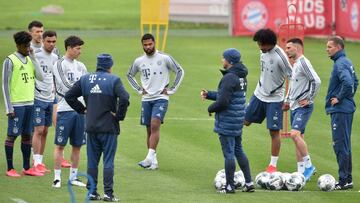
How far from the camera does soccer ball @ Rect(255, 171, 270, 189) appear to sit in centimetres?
1833

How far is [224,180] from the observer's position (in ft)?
59.2

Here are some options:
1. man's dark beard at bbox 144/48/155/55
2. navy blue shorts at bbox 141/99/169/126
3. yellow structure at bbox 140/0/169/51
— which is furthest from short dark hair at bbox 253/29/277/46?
yellow structure at bbox 140/0/169/51

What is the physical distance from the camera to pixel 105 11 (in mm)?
54094

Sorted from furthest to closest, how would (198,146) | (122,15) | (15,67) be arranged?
1. (122,15)
2. (198,146)
3. (15,67)

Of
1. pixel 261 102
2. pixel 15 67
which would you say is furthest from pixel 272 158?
pixel 15 67

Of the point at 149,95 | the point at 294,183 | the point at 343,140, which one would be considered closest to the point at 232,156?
the point at 294,183

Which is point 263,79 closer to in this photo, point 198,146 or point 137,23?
point 198,146

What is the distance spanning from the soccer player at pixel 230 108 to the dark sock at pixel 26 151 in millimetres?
3370

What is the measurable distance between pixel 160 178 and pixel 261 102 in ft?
7.37

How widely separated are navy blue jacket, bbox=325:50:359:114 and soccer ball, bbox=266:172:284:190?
4.52 ft

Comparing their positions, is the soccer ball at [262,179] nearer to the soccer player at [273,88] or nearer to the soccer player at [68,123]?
the soccer player at [273,88]

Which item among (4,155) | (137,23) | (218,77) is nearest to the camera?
(4,155)

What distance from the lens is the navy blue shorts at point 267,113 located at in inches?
771

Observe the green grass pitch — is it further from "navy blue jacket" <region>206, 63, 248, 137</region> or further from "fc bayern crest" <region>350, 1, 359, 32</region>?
"navy blue jacket" <region>206, 63, 248, 137</region>
